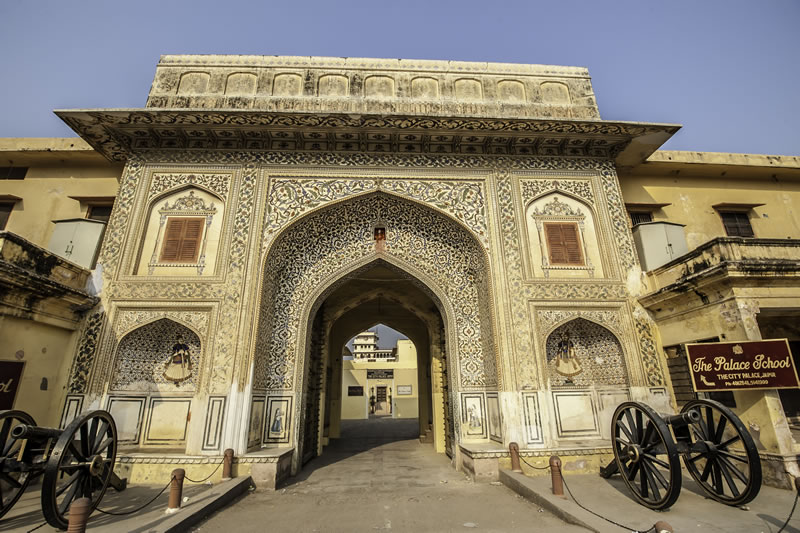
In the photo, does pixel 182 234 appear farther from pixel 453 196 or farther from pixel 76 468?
pixel 453 196

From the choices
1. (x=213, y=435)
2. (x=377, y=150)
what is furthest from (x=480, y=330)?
(x=213, y=435)

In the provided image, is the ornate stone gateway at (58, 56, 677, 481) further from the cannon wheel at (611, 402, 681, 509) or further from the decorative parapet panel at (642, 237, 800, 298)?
the cannon wheel at (611, 402, 681, 509)

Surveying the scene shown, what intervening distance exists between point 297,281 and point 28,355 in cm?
431

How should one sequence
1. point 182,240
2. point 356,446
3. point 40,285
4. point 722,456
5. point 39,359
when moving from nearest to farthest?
point 722,456 < point 40,285 < point 39,359 < point 182,240 < point 356,446

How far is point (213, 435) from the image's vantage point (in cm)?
643

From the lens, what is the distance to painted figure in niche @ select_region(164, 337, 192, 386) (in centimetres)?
701

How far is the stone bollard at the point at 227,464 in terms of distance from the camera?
6031 mm

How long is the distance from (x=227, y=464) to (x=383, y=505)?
2602mm

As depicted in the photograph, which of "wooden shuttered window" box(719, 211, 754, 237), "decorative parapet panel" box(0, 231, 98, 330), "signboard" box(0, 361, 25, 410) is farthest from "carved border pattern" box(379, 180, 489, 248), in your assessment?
"signboard" box(0, 361, 25, 410)

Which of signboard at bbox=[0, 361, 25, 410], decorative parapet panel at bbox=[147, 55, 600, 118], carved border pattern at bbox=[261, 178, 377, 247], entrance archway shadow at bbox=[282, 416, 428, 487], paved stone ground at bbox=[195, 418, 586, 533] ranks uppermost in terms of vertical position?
decorative parapet panel at bbox=[147, 55, 600, 118]

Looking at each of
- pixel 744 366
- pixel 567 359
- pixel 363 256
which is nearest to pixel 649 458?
pixel 744 366

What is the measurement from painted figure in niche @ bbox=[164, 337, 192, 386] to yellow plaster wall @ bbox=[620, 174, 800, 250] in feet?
33.8

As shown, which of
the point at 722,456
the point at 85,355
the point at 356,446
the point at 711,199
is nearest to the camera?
the point at 722,456

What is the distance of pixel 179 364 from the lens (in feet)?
23.3
